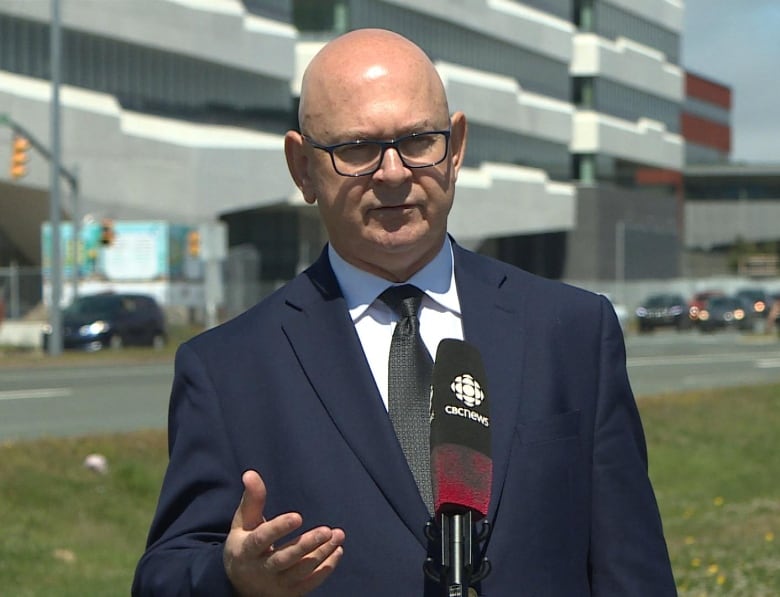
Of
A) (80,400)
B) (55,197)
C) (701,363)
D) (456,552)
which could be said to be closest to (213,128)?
(55,197)

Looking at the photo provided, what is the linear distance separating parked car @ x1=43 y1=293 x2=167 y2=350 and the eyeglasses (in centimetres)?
3510

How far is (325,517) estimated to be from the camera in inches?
120

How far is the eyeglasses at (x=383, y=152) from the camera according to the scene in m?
3.13

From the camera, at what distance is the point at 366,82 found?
3127 millimetres

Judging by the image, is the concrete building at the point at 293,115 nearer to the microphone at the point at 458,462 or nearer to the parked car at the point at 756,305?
the parked car at the point at 756,305

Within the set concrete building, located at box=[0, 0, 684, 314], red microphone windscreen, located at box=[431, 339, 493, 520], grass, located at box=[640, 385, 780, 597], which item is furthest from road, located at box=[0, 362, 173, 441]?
red microphone windscreen, located at box=[431, 339, 493, 520]

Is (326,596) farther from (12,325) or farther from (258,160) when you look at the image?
(258,160)

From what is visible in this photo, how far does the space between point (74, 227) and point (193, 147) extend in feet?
48.3

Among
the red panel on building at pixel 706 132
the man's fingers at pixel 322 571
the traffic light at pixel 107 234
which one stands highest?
the red panel on building at pixel 706 132

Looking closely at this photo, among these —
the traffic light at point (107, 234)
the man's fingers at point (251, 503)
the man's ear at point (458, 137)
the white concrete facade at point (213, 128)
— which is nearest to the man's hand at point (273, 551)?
the man's fingers at point (251, 503)

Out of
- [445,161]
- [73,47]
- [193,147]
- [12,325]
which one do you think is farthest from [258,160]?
[445,161]

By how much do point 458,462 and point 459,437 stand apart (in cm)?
5

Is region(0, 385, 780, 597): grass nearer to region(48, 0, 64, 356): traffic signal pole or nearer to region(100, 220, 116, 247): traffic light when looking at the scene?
region(48, 0, 64, 356): traffic signal pole

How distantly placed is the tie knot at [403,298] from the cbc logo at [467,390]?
376mm
